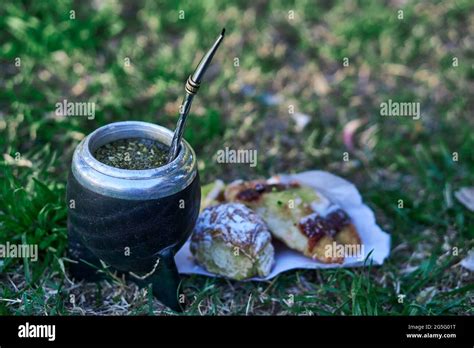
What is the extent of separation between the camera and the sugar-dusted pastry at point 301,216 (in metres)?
2.99

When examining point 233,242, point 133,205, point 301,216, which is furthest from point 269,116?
point 133,205

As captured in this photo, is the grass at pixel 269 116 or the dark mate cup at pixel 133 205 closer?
the dark mate cup at pixel 133 205

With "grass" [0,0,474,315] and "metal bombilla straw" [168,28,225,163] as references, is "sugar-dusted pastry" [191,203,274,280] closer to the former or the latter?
"grass" [0,0,474,315]

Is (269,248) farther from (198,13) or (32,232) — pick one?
(198,13)

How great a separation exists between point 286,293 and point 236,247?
322 mm

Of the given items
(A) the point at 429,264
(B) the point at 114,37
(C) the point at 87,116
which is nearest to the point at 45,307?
(C) the point at 87,116

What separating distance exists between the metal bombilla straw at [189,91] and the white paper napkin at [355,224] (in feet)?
2.03

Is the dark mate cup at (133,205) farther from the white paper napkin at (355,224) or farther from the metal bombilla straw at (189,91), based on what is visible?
the white paper napkin at (355,224)

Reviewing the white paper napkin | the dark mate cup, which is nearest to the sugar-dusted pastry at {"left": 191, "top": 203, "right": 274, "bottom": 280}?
the white paper napkin

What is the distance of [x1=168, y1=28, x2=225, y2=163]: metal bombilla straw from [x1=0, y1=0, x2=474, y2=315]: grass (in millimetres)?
628

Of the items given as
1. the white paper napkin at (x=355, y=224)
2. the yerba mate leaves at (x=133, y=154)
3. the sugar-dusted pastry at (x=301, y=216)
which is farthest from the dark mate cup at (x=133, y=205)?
the sugar-dusted pastry at (x=301, y=216)

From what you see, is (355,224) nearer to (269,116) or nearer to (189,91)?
(269,116)

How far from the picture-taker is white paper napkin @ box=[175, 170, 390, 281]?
9.82ft

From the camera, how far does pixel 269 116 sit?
405cm
